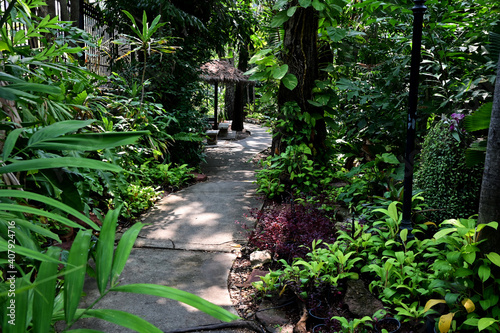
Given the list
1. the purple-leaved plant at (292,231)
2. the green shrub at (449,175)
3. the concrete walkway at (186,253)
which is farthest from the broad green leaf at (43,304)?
the green shrub at (449,175)

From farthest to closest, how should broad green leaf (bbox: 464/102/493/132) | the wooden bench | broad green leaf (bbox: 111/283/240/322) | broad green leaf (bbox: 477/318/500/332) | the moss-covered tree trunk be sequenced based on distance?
the wooden bench
the moss-covered tree trunk
broad green leaf (bbox: 464/102/493/132)
broad green leaf (bbox: 477/318/500/332)
broad green leaf (bbox: 111/283/240/322)

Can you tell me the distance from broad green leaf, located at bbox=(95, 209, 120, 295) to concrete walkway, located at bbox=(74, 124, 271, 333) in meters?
0.63

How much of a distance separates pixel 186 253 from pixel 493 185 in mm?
2797

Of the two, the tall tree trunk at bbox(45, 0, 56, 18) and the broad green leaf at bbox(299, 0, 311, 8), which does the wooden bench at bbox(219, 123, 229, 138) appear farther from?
the broad green leaf at bbox(299, 0, 311, 8)

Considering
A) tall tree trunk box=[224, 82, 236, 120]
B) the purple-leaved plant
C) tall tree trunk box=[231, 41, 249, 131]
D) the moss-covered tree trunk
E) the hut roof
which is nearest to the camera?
the purple-leaved plant

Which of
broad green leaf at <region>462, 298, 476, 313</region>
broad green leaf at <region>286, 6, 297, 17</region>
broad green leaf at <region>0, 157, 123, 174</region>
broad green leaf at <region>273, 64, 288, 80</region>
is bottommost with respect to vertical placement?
broad green leaf at <region>462, 298, 476, 313</region>

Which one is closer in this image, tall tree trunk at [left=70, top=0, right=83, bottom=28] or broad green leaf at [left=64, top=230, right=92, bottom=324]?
broad green leaf at [left=64, top=230, right=92, bottom=324]

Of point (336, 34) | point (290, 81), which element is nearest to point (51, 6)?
point (290, 81)

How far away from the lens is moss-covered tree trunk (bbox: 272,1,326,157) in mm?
5379

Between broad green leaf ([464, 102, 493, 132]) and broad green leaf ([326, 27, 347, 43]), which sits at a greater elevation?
broad green leaf ([326, 27, 347, 43])

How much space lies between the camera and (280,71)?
5203 mm

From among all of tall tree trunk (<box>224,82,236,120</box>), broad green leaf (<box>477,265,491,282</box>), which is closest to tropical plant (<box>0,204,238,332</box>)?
broad green leaf (<box>477,265,491,282</box>)

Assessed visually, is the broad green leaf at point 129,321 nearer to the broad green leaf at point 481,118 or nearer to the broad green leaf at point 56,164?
the broad green leaf at point 56,164

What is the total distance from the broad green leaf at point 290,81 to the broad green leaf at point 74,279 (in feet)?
14.9
